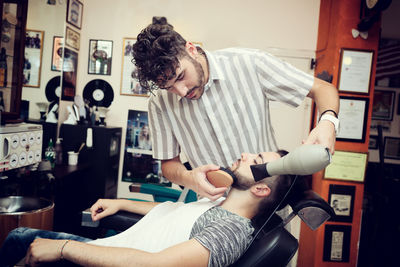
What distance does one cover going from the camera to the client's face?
145cm

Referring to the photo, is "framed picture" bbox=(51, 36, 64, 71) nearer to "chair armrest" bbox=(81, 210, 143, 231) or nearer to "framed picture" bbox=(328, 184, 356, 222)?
"chair armrest" bbox=(81, 210, 143, 231)

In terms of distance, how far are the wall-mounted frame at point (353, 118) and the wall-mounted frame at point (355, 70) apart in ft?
0.33

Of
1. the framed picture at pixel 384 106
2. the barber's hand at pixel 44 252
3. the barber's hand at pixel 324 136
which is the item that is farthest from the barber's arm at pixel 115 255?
the framed picture at pixel 384 106

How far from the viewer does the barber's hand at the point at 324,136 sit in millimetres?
1071

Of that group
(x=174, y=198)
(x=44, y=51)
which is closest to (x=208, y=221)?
(x=174, y=198)

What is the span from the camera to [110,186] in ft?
11.8

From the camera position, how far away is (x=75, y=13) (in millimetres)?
3604

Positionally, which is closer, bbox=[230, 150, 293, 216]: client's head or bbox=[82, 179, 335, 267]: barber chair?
bbox=[82, 179, 335, 267]: barber chair

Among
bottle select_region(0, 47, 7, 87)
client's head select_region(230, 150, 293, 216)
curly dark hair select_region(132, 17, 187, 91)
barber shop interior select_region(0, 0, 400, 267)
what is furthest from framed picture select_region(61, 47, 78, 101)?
client's head select_region(230, 150, 293, 216)

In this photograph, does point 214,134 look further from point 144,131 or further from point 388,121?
point 388,121

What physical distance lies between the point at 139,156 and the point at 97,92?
957mm

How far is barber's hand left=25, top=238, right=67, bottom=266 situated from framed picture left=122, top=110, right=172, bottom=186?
270cm

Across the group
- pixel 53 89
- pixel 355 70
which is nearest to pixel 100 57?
pixel 53 89

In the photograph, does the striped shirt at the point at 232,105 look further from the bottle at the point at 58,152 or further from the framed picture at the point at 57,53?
the framed picture at the point at 57,53
